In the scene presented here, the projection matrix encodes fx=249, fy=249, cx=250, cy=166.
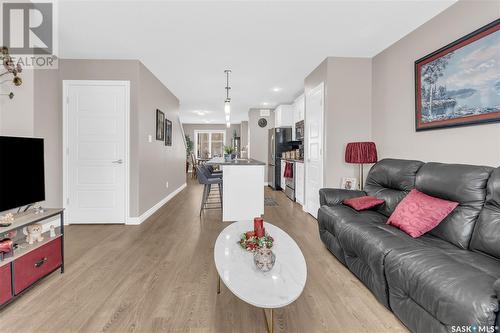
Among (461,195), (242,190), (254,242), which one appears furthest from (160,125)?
(461,195)

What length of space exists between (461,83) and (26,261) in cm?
391

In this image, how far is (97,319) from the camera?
1637 millimetres

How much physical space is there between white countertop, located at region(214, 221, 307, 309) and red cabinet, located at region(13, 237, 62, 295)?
1.46 metres

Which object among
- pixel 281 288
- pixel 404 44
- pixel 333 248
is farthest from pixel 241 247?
pixel 404 44

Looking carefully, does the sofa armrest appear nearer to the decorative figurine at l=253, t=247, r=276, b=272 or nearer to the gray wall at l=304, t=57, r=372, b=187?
the gray wall at l=304, t=57, r=372, b=187

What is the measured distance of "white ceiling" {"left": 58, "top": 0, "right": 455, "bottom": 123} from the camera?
2.46 metres

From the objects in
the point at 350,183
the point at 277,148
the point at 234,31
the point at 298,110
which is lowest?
the point at 350,183

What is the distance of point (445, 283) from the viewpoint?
125cm

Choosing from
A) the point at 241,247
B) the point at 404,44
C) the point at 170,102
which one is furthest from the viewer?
the point at 170,102

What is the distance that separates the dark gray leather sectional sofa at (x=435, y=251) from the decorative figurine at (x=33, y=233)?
8.44 feet

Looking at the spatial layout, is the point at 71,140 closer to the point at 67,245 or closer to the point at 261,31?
the point at 67,245

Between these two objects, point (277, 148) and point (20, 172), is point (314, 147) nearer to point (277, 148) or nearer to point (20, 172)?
point (277, 148)

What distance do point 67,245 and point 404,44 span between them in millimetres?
4725

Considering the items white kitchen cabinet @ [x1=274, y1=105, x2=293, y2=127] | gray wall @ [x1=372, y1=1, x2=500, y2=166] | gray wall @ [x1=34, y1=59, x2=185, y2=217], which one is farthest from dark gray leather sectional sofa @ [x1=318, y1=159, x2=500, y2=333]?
white kitchen cabinet @ [x1=274, y1=105, x2=293, y2=127]
